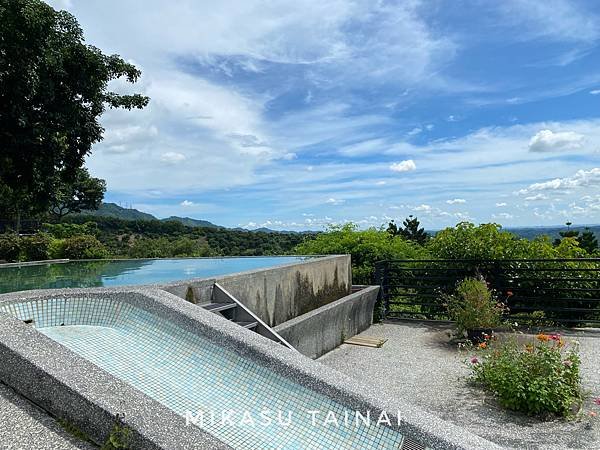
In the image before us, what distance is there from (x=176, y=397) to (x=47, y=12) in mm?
9266

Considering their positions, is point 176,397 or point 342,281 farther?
point 342,281

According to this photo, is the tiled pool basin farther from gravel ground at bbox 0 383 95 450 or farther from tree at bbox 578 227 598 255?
tree at bbox 578 227 598 255

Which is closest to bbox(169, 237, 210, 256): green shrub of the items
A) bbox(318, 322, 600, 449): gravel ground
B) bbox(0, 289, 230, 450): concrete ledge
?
bbox(318, 322, 600, 449): gravel ground

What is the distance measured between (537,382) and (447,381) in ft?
4.11

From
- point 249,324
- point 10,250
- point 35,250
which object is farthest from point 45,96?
point 249,324

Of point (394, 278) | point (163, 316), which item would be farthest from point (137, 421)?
point (394, 278)

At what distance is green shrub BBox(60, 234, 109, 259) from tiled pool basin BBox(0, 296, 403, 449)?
880 centimetres

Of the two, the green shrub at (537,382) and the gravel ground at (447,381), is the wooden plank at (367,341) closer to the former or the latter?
the gravel ground at (447,381)

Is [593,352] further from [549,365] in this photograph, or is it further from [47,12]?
[47,12]

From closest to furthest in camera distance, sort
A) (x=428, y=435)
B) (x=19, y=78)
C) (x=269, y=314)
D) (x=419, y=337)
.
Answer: (x=428, y=435), (x=269, y=314), (x=419, y=337), (x=19, y=78)

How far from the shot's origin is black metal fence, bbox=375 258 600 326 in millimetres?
7957

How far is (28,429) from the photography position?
2471 mm

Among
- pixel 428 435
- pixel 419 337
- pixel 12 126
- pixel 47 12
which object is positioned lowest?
pixel 419 337

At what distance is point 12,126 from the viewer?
9.69 meters
